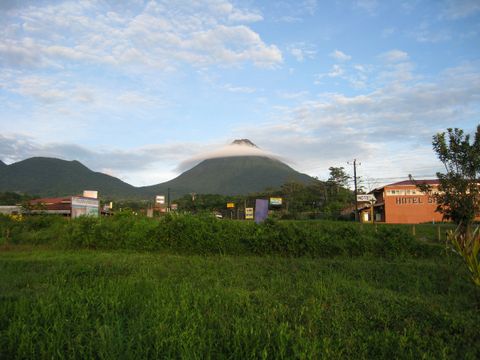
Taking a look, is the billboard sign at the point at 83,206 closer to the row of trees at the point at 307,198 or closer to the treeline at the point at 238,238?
the treeline at the point at 238,238

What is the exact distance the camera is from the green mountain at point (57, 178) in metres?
138

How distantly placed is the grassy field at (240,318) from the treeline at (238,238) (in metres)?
3.39

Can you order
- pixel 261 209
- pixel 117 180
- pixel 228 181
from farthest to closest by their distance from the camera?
pixel 228 181 → pixel 117 180 → pixel 261 209

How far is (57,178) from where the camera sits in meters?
156

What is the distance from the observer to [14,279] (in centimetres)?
628

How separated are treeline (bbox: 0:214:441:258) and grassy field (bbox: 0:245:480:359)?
339 cm

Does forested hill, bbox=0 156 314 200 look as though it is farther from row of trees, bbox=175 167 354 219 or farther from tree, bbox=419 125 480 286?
tree, bbox=419 125 480 286

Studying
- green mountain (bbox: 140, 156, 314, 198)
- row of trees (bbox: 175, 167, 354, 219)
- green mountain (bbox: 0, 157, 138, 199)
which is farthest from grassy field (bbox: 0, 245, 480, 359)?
green mountain (bbox: 140, 156, 314, 198)

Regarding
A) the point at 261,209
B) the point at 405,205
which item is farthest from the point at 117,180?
the point at 261,209

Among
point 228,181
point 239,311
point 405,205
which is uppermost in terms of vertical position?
point 228,181

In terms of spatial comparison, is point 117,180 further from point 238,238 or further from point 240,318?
point 240,318

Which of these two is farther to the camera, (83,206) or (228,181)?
(228,181)

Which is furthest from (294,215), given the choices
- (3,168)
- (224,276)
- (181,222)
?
(3,168)

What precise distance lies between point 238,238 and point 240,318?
683cm
